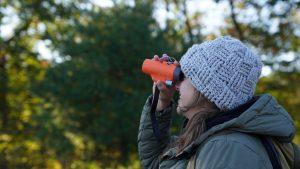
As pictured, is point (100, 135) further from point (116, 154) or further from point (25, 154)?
point (25, 154)

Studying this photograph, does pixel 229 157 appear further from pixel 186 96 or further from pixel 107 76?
pixel 107 76

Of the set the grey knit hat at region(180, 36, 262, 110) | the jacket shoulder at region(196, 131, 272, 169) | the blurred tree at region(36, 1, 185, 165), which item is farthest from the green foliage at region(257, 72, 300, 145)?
the jacket shoulder at region(196, 131, 272, 169)

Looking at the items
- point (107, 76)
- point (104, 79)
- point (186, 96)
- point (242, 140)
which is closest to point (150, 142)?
point (186, 96)

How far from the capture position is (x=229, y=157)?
1854 mm

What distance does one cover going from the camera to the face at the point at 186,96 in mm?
2164

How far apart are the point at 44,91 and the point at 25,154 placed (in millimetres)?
4277

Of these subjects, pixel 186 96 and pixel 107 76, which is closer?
pixel 186 96

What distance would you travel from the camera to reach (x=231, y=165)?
6.03 feet

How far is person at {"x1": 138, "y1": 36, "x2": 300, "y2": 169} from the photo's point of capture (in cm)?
190

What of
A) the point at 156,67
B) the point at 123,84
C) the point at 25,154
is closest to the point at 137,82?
the point at 123,84

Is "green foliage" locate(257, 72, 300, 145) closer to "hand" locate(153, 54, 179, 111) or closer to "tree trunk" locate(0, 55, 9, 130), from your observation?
"tree trunk" locate(0, 55, 9, 130)

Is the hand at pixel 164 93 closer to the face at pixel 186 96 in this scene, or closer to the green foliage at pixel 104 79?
the face at pixel 186 96

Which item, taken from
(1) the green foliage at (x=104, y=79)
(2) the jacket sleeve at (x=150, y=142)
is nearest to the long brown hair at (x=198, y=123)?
(2) the jacket sleeve at (x=150, y=142)

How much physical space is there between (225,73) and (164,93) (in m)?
0.50
